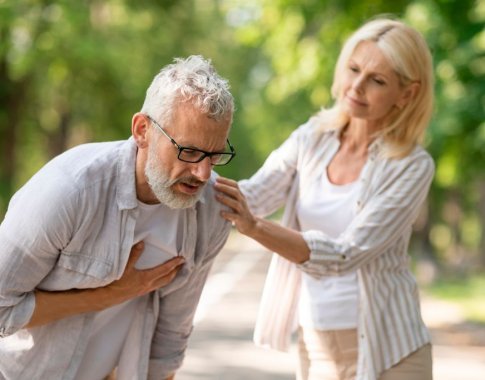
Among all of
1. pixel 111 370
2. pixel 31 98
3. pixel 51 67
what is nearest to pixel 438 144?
pixel 111 370

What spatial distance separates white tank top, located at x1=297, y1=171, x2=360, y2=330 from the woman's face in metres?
0.32

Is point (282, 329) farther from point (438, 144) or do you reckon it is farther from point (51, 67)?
point (51, 67)

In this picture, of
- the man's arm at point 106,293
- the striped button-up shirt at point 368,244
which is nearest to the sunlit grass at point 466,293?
the striped button-up shirt at point 368,244

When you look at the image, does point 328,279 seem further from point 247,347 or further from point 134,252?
point 247,347

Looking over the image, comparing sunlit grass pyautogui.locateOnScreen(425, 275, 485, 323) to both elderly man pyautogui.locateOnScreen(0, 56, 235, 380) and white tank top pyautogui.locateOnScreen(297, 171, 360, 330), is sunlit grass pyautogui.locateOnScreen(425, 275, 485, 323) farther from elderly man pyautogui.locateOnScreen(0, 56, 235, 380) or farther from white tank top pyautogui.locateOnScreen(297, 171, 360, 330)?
elderly man pyautogui.locateOnScreen(0, 56, 235, 380)

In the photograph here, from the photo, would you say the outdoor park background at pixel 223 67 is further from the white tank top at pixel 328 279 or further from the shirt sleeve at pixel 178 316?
the shirt sleeve at pixel 178 316

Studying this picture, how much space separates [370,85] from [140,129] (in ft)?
4.01

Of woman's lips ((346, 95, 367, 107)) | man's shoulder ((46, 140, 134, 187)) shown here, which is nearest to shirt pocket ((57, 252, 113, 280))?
man's shoulder ((46, 140, 134, 187))

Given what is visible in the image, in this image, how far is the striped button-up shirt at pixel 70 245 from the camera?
2973 millimetres

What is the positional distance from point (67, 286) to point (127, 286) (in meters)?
0.20

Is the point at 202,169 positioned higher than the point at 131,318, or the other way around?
the point at 202,169

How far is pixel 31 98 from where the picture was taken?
73.9 feet

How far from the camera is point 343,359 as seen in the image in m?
3.94

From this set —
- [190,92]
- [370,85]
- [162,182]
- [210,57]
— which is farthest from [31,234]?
[210,57]
